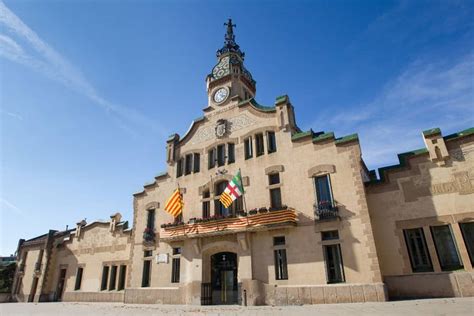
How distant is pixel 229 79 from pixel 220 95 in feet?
6.59

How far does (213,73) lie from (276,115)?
10935 mm

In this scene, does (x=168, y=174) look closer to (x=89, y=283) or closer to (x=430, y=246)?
(x=89, y=283)

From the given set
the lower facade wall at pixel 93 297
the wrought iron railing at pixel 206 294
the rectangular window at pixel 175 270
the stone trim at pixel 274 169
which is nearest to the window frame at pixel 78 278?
the lower facade wall at pixel 93 297

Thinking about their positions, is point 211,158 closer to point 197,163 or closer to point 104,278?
point 197,163

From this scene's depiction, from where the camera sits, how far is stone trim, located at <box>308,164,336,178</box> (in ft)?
61.8

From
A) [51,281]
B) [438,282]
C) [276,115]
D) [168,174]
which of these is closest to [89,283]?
[51,281]

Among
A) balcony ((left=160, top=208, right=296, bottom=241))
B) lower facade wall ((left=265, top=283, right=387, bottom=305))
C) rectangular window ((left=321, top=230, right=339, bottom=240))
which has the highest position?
balcony ((left=160, top=208, right=296, bottom=241))

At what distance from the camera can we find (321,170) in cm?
1914

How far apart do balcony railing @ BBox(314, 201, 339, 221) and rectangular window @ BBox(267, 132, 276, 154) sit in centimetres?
541

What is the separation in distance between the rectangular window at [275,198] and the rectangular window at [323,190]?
8.92 feet

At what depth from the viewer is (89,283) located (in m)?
28.3

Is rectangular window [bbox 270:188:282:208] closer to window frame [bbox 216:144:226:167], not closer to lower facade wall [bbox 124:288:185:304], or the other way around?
window frame [bbox 216:144:226:167]

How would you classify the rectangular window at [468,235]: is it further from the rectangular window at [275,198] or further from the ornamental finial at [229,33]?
the ornamental finial at [229,33]

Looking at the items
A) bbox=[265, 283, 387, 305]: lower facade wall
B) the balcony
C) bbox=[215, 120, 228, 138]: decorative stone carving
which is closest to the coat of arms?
bbox=[215, 120, 228, 138]: decorative stone carving
